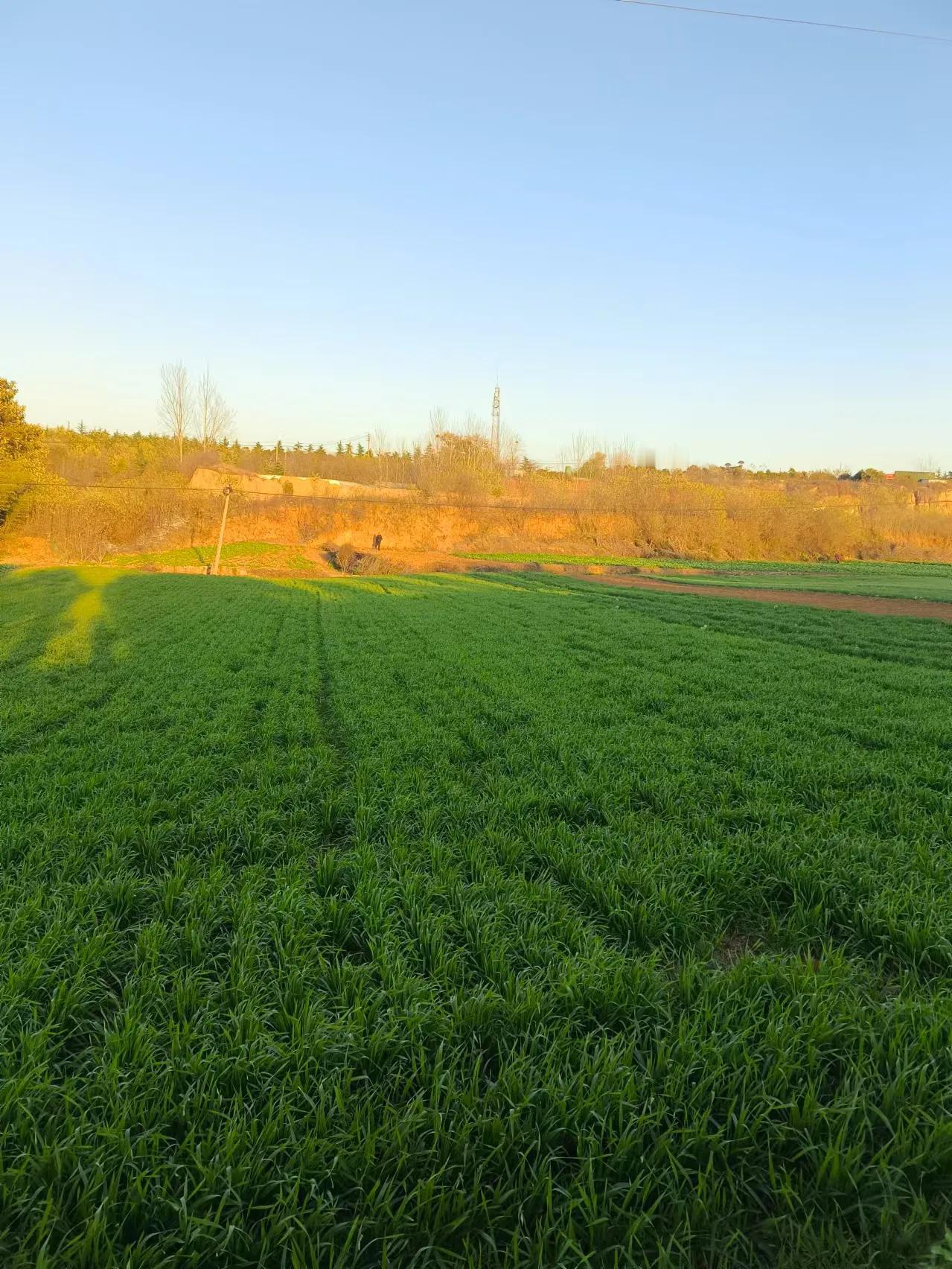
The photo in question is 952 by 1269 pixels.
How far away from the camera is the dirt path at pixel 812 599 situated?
2033cm

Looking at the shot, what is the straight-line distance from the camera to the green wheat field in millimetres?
1670

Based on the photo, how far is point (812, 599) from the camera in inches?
992

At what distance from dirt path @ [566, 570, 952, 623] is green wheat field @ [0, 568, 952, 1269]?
55.5 feet

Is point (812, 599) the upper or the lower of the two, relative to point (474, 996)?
upper

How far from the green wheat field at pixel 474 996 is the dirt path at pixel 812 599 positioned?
16.9 meters

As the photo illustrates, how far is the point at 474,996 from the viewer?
2443 mm

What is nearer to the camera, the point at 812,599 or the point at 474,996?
the point at 474,996

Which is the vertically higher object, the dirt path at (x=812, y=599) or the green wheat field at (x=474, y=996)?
the dirt path at (x=812, y=599)

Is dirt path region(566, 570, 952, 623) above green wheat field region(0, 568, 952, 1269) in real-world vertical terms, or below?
above

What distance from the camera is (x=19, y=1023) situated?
2.28 m

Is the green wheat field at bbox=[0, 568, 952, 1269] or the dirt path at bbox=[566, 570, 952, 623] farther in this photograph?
the dirt path at bbox=[566, 570, 952, 623]

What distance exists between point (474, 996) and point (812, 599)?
2686 cm

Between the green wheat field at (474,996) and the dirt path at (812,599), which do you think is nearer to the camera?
the green wheat field at (474,996)

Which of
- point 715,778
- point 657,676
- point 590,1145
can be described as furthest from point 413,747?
point 657,676
